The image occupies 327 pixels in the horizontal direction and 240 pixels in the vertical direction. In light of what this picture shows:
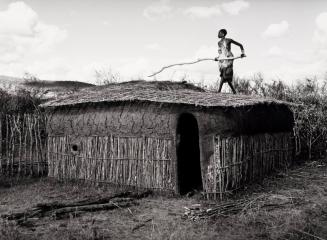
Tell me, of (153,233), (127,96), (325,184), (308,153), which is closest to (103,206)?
(153,233)

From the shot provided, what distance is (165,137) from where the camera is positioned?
10.2 meters

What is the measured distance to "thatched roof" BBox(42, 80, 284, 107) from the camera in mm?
9742

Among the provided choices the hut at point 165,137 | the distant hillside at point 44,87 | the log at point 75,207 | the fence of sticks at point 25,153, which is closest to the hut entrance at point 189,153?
the hut at point 165,137

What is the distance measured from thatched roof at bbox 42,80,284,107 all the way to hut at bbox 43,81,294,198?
22 mm

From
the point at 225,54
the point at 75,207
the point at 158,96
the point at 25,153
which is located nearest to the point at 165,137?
the point at 158,96

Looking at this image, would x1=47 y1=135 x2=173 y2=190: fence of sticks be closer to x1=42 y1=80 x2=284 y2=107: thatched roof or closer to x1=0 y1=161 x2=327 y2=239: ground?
x1=0 y1=161 x2=327 y2=239: ground

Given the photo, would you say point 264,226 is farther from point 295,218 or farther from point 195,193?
point 195,193

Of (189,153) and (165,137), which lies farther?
(189,153)

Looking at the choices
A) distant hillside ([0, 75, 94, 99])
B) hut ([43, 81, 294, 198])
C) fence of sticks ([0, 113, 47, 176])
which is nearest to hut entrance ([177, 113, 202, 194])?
hut ([43, 81, 294, 198])

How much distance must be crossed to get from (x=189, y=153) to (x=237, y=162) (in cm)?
214

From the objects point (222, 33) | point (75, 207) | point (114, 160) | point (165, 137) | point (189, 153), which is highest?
point (222, 33)

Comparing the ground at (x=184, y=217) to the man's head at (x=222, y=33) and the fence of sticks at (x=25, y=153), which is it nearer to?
the fence of sticks at (x=25, y=153)

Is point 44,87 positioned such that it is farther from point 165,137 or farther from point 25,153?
point 165,137

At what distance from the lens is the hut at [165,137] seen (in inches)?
386
